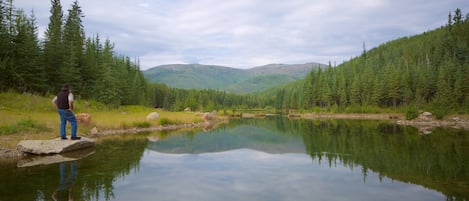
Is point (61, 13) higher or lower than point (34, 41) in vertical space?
higher

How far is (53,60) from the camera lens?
42625 millimetres

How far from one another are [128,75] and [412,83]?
77.5m

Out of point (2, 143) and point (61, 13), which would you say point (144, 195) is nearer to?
point (2, 143)

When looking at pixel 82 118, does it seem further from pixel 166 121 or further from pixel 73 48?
pixel 73 48

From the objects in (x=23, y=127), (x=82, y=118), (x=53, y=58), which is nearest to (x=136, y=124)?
(x=82, y=118)

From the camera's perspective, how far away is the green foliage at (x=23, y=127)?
1755 cm

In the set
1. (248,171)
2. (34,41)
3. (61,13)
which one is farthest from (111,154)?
(61,13)

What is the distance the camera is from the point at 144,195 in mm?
9062

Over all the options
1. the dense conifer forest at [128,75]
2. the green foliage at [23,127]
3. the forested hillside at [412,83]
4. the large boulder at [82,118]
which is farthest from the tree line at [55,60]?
→ the forested hillside at [412,83]

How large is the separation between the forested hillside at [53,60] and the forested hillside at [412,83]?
2392 inches

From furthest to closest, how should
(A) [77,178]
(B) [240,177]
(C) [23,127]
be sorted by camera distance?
1. (C) [23,127]
2. (B) [240,177]
3. (A) [77,178]

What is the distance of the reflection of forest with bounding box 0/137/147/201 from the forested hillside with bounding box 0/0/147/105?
26902 millimetres

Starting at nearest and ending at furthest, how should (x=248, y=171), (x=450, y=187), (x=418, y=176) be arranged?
1. (x=450, y=187)
2. (x=418, y=176)
3. (x=248, y=171)

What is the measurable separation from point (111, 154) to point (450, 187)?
48.9 ft
